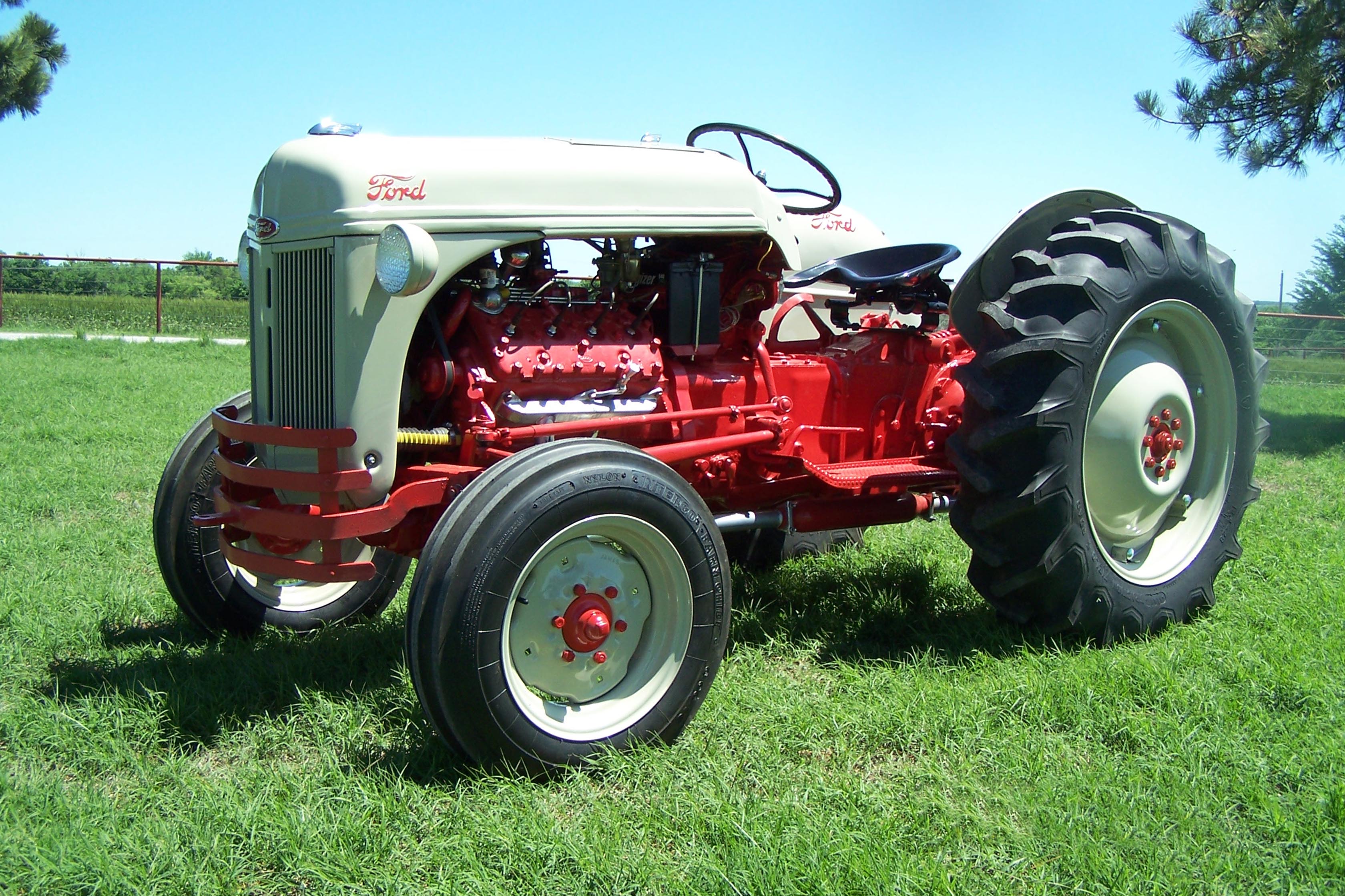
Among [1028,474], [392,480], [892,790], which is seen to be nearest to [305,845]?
[392,480]

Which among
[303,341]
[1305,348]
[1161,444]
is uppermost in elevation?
[303,341]

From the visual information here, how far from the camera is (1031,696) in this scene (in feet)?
11.2

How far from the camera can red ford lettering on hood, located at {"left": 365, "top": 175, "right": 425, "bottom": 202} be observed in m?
3.10

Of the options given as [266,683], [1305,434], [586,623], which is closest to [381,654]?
[266,683]

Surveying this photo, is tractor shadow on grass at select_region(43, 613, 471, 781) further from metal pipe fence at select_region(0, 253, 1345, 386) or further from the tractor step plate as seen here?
metal pipe fence at select_region(0, 253, 1345, 386)

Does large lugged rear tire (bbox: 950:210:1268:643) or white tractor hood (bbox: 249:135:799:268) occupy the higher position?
white tractor hood (bbox: 249:135:799:268)

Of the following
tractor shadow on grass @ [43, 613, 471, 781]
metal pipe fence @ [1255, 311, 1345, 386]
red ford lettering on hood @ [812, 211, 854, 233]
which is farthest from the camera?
metal pipe fence @ [1255, 311, 1345, 386]

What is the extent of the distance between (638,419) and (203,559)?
1763 millimetres

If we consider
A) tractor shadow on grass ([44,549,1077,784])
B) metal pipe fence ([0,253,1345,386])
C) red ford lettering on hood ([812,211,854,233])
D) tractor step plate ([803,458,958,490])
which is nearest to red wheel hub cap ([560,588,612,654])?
tractor shadow on grass ([44,549,1077,784])

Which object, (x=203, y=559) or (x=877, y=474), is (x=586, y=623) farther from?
(x=203, y=559)

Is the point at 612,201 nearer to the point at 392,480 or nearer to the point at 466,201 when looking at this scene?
the point at 466,201

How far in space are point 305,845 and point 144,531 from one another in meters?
3.51

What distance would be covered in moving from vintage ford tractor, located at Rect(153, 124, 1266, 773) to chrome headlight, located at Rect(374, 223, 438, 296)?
10mm

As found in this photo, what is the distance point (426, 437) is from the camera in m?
3.29
